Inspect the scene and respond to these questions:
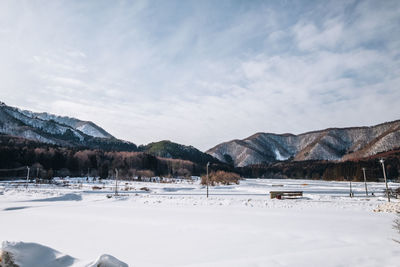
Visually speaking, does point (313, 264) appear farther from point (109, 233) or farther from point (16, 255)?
point (109, 233)

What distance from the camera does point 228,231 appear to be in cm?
859

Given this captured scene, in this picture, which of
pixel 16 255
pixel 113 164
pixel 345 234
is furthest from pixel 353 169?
pixel 16 255

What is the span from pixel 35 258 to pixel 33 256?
0.05 metres

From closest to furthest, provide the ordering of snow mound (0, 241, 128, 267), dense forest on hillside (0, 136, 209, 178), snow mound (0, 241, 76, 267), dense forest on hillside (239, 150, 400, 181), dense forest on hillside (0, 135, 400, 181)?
snow mound (0, 241, 128, 267) < snow mound (0, 241, 76, 267) < dense forest on hillside (0, 136, 209, 178) < dense forest on hillside (0, 135, 400, 181) < dense forest on hillside (239, 150, 400, 181)

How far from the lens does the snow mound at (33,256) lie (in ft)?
12.1

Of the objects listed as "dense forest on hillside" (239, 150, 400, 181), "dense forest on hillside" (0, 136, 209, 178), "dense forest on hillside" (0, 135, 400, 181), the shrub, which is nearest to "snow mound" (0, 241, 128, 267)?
the shrub

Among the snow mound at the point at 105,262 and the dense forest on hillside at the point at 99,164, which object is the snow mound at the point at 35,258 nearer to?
the snow mound at the point at 105,262

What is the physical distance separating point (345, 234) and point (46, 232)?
10607 mm

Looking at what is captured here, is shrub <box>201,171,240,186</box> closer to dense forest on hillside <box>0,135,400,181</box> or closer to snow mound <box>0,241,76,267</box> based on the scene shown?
dense forest on hillside <box>0,135,400,181</box>

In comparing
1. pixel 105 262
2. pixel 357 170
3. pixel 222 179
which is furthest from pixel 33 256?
pixel 357 170

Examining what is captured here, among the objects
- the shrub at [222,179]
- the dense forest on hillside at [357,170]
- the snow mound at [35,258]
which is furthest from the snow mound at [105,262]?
the dense forest on hillside at [357,170]

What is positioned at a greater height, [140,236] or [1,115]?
[1,115]

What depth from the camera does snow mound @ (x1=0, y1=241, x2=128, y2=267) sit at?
139 inches

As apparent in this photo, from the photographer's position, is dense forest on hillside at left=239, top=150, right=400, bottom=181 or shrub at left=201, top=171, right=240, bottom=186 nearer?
shrub at left=201, top=171, right=240, bottom=186
